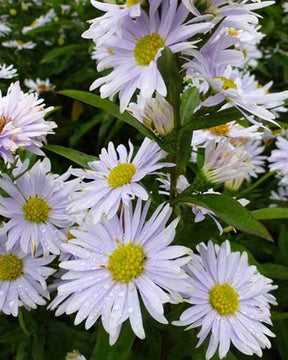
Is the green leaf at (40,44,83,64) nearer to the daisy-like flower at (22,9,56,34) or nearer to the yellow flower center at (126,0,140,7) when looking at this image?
the daisy-like flower at (22,9,56,34)

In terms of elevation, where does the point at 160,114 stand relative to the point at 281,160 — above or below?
below

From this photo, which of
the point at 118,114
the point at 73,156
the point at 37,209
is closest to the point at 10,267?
the point at 37,209

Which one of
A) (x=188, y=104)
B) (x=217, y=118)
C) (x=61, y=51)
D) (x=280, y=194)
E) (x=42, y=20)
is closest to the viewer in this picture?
(x=217, y=118)

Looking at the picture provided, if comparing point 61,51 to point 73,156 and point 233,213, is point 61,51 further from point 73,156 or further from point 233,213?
point 233,213

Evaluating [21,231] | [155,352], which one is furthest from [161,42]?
[155,352]

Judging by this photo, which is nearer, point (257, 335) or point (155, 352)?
point (257, 335)

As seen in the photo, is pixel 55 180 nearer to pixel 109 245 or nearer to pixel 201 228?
pixel 109 245

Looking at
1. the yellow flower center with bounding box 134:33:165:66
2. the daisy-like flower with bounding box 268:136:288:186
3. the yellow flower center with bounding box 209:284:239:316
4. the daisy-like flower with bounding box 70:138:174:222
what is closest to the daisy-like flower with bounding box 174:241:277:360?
the yellow flower center with bounding box 209:284:239:316
